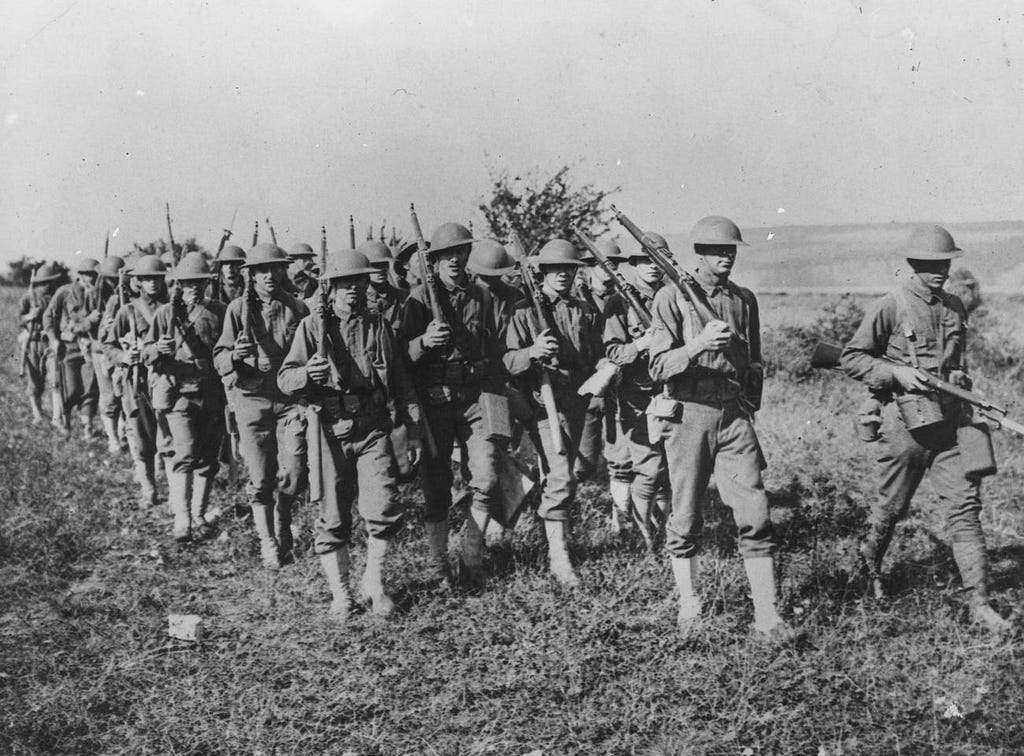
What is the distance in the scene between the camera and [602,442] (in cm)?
779

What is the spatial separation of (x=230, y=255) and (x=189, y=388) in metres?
2.80

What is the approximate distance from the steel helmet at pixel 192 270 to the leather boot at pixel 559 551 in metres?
4.31

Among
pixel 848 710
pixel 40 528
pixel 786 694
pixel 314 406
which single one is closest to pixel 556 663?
pixel 786 694

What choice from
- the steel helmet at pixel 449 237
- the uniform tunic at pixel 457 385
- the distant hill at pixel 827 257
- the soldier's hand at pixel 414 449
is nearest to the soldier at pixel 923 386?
the uniform tunic at pixel 457 385

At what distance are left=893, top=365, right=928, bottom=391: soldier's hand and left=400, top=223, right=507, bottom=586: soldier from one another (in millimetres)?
2814

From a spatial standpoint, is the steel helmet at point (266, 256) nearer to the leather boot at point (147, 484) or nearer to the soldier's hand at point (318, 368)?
the soldier's hand at point (318, 368)

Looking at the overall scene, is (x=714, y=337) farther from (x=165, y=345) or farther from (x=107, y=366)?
(x=107, y=366)

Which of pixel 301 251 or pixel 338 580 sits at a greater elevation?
pixel 301 251

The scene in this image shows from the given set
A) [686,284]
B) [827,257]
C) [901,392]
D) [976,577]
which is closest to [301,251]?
[686,284]

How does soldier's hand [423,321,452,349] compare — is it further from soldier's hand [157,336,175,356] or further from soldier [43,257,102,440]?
soldier [43,257,102,440]

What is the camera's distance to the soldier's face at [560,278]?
7266 mm

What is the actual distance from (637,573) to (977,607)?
7.21 feet

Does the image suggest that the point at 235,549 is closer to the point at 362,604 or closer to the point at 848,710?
the point at 362,604

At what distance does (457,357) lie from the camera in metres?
6.46
